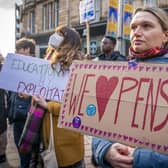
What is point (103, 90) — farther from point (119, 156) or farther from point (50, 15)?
point (50, 15)

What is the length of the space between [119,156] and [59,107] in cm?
123

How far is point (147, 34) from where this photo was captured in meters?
1.86

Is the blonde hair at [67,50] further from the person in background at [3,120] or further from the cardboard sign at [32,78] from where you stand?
the person in background at [3,120]

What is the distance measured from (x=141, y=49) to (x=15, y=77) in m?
1.60

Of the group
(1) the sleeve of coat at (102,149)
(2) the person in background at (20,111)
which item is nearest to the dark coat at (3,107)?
(2) the person in background at (20,111)

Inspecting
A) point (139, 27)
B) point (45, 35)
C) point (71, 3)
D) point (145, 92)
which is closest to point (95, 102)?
point (145, 92)

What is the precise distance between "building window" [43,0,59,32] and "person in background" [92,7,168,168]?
21.6 metres

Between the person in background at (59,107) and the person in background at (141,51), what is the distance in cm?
98

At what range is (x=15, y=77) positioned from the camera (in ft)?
10.5

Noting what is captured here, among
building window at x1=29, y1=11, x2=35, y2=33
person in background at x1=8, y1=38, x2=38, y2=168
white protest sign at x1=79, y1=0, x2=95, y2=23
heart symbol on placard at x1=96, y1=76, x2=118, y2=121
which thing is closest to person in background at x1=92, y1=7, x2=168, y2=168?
heart symbol on placard at x1=96, y1=76, x2=118, y2=121

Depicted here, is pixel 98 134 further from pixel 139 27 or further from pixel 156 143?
pixel 139 27

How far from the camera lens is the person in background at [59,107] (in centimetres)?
283

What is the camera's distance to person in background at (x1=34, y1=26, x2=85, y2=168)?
2.83 meters

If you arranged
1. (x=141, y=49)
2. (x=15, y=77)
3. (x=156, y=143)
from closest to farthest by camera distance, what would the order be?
(x=156, y=143), (x=141, y=49), (x=15, y=77)
